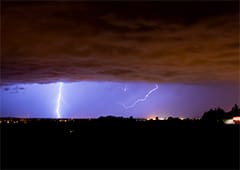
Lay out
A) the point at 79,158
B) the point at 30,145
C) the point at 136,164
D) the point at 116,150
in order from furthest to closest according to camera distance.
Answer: the point at 30,145
the point at 116,150
the point at 79,158
the point at 136,164

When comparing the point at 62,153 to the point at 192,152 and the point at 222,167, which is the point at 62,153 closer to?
the point at 192,152

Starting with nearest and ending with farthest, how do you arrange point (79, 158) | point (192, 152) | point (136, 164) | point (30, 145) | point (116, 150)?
point (136, 164), point (79, 158), point (192, 152), point (116, 150), point (30, 145)

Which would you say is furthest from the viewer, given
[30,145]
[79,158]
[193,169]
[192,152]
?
[30,145]

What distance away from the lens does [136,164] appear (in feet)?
58.4

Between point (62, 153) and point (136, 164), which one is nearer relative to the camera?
point (136, 164)

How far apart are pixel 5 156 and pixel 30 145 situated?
5.54m

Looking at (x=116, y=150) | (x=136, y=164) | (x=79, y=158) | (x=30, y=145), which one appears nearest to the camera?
(x=136, y=164)

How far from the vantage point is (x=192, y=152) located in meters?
21.3

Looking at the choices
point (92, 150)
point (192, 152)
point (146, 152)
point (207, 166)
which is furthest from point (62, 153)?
point (207, 166)

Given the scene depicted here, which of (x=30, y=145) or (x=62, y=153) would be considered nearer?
(x=62, y=153)

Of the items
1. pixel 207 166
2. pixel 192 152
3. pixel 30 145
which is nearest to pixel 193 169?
pixel 207 166

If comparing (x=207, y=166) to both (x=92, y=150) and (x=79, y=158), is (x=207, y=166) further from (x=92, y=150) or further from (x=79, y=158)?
(x=92, y=150)

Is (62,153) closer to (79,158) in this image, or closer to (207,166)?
(79,158)

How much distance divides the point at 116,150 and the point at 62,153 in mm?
2765
